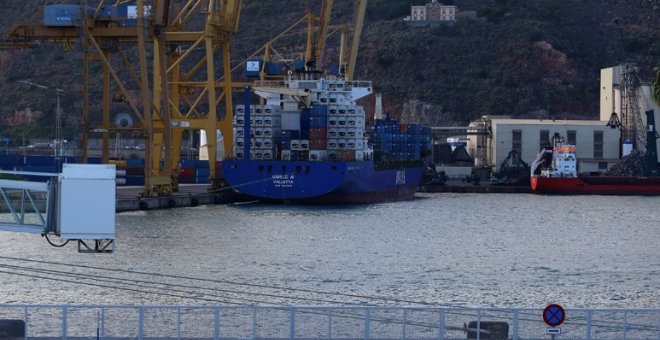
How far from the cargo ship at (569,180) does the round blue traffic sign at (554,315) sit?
8098cm

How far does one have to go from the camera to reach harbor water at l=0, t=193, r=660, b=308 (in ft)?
127

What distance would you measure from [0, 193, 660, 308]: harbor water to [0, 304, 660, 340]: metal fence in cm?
544

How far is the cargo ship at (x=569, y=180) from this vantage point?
10438cm

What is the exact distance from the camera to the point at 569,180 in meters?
105

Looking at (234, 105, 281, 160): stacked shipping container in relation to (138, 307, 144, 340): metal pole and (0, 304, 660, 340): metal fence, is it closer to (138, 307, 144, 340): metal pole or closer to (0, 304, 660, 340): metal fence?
(0, 304, 660, 340): metal fence

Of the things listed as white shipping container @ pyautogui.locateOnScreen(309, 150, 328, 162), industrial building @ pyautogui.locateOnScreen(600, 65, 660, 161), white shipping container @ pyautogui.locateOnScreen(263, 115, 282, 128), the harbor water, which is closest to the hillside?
industrial building @ pyautogui.locateOnScreen(600, 65, 660, 161)

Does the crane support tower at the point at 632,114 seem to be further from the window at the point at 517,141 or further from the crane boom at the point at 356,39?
the crane boom at the point at 356,39

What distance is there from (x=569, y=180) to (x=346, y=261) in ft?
194

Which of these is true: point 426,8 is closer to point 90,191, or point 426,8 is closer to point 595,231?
point 595,231

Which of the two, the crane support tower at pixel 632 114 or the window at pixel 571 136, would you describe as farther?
the window at pixel 571 136

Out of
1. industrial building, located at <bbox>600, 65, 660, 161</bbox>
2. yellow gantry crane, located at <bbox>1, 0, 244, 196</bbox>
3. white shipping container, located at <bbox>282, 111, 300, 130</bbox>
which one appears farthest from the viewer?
industrial building, located at <bbox>600, 65, 660, 161</bbox>

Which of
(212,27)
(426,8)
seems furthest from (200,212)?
(426,8)

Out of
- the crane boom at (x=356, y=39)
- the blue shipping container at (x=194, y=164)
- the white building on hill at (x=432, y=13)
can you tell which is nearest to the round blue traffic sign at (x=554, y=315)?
the crane boom at (x=356, y=39)

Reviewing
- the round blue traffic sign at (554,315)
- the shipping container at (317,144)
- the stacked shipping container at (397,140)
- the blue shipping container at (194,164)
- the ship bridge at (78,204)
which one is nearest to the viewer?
the round blue traffic sign at (554,315)
